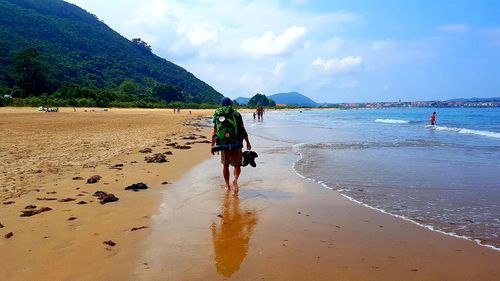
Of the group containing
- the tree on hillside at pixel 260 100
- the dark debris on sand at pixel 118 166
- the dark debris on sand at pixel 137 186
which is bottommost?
the dark debris on sand at pixel 137 186

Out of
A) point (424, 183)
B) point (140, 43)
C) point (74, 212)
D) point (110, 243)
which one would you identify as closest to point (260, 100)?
point (140, 43)

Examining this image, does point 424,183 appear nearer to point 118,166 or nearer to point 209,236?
point 209,236

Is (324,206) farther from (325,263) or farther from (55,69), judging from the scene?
(55,69)

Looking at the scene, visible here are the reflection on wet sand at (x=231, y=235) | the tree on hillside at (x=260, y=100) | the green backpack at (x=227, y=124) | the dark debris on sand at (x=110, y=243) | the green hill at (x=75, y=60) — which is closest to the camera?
the reflection on wet sand at (x=231, y=235)

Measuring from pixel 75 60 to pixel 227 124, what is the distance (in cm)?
11581

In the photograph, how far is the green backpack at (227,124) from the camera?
7711 millimetres

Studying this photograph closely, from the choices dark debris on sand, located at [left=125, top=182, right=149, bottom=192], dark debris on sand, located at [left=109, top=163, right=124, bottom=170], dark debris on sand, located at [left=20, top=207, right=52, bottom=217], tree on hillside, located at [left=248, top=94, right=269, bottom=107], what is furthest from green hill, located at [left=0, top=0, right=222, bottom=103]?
dark debris on sand, located at [left=20, top=207, right=52, bottom=217]

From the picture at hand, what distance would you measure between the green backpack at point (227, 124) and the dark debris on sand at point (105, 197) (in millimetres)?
2348

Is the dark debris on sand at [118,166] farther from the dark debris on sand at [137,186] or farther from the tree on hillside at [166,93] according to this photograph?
the tree on hillside at [166,93]

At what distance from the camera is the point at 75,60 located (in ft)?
360

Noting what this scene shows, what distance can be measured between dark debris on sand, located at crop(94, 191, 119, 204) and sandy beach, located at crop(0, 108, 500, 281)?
15cm

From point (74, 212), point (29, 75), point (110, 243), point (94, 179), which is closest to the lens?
point (110, 243)

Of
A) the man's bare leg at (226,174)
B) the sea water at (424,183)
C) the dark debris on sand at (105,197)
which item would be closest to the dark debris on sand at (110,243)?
the dark debris on sand at (105,197)

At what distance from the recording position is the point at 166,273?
3916 mm
